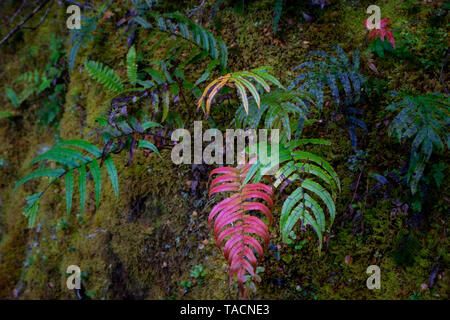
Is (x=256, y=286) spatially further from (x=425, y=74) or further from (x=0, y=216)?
(x=0, y=216)

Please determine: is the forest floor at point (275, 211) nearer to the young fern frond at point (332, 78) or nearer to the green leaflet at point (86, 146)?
the young fern frond at point (332, 78)

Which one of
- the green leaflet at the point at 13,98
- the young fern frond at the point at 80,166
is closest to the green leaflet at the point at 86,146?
the young fern frond at the point at 80,166

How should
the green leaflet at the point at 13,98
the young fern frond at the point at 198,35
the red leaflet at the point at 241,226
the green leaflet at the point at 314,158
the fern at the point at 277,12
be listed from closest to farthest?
the red leaflet at the point at 241,226, the green leaflet at the point at 314,158, the young fern frond at the point at 198,35, the fern at the point at 277,12, the green leaflet at the point at 13,98

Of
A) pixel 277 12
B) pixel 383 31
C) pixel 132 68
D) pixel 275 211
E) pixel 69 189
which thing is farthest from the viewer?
pixel 132 68

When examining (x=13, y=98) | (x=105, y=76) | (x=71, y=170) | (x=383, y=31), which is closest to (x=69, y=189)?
(x=71, y=170)

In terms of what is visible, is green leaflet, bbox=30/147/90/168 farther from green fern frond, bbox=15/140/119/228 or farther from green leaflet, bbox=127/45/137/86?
green leaflet, bbox=127/45/137/86

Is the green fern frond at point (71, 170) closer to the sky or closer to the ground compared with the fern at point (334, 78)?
closer to the ground

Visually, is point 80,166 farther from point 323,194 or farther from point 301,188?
point 323,194

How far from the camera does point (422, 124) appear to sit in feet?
6.04

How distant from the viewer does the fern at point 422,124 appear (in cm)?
179

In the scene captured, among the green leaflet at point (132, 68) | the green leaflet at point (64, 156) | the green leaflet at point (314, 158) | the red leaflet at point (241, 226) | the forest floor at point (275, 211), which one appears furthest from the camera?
the green leaflet at point (132, 68)

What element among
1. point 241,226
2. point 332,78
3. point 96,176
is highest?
point 332,78

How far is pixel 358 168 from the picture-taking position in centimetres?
233

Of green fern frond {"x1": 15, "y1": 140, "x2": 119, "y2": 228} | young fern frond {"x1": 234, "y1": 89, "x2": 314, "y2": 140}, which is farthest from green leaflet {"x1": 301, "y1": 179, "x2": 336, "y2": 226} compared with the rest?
green fern frond {"x1": 15, "y1": 140, "x2": 119, "y2": 228}
